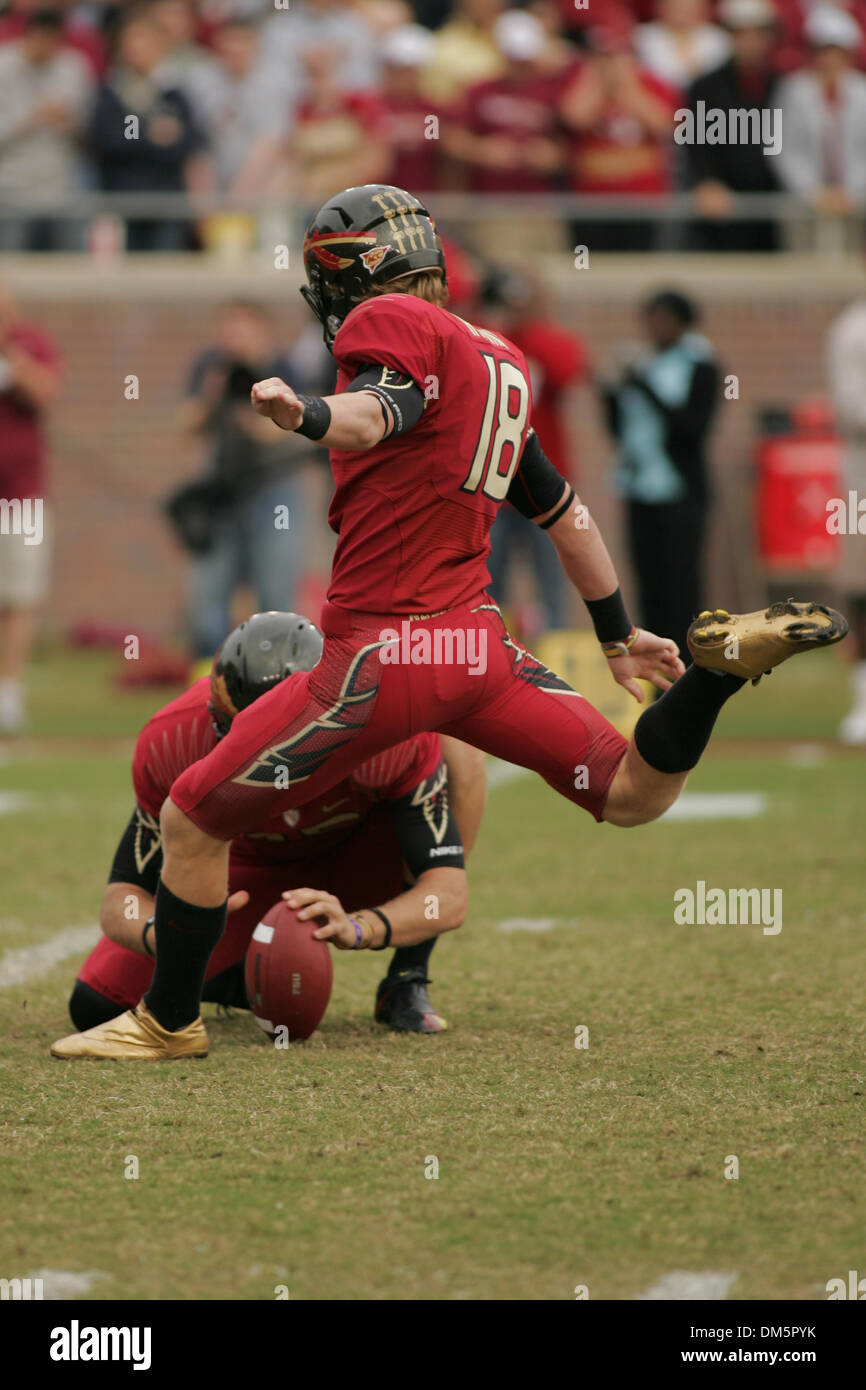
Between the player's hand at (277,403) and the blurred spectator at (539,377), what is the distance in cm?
671

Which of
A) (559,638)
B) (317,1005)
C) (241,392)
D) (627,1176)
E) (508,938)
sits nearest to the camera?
(627,1176)

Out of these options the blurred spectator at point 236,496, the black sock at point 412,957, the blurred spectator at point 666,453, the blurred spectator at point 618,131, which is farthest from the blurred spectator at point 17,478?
the black sock at point 412,957

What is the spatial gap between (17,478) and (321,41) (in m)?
4.88

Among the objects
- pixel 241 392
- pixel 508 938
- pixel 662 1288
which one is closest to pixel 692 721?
pixel 662 1288

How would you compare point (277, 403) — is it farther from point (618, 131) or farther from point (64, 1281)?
point (618, 131)

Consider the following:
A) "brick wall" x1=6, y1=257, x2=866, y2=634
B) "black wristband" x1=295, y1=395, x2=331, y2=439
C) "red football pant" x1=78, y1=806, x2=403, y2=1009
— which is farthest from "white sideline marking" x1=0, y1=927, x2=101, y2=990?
"brick wall" x1=6, y1=257, x2=866, y2=634

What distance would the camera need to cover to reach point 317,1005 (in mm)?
4266

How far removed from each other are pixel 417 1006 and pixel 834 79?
955cm

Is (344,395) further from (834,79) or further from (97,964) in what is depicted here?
(834,79)

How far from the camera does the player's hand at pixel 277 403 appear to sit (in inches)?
127

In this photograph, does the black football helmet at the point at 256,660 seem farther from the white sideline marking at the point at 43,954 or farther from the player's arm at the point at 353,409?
Answer: the white sideline marking at the point at 43,954

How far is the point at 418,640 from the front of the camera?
3805mm

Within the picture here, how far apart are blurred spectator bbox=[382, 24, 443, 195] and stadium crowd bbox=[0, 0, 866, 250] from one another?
1 cm

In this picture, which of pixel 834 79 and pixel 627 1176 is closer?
pixel 627 1176
